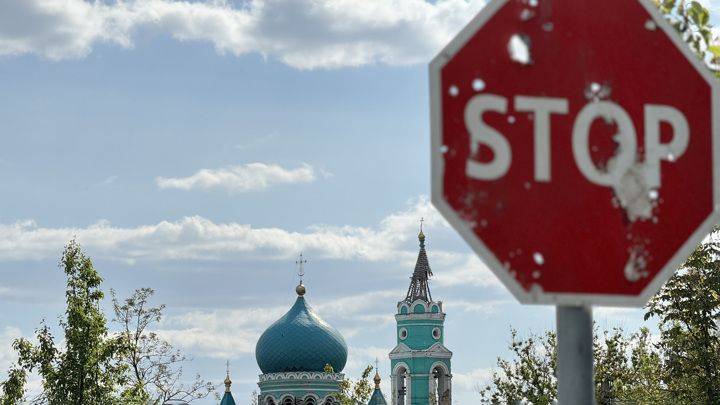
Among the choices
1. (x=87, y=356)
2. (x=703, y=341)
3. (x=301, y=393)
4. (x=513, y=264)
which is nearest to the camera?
(x=513, y=264)

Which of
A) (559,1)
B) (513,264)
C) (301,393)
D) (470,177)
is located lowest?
(513,264)

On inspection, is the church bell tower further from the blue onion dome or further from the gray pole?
the gray pole

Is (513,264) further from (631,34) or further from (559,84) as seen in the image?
(631,34)

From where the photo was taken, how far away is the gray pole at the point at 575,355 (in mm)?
2994

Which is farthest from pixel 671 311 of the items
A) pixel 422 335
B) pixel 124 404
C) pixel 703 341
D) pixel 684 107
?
pixel 422 335

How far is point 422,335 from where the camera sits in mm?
67938

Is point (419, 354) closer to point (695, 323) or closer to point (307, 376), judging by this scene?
point (307, 376)

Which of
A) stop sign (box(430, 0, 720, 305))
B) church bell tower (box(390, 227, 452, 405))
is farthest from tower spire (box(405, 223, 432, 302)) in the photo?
stop sign (box(430, 0, 720, 305))

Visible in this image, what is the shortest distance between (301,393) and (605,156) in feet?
211

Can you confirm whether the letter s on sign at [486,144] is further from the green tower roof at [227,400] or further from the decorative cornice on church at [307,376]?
the green tower roof at [227,400]

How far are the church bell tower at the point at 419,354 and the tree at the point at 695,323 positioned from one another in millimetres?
39637

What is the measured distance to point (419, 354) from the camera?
67375mm

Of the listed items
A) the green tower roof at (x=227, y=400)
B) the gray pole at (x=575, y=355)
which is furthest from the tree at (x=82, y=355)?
the green tower roof at (x=227, y=400)

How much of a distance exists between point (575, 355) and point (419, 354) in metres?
64.9
